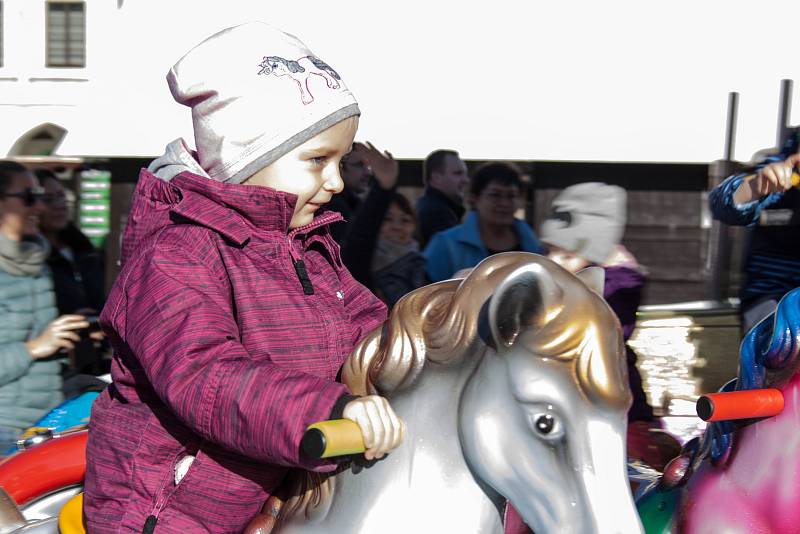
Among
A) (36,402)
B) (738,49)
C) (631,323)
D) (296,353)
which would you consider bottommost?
(36,402)

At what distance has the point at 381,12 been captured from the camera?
8.62m

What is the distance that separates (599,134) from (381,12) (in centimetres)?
227

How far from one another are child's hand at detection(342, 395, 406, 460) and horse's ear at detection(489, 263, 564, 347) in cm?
18

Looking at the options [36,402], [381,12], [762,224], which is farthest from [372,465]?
[381,12]

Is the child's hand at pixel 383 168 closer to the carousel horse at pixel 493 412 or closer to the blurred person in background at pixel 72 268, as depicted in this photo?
the blurred person in background at pixel 72 268

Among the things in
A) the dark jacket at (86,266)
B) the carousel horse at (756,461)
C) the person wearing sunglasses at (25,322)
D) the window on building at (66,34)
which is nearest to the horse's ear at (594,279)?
the carousel horse at (756,461)

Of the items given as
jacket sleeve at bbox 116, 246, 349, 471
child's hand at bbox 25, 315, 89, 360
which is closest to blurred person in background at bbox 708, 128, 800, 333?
jacket sleeve at bbox 116, 246, 349, 471

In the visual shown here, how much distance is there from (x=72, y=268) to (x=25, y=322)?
0.97m

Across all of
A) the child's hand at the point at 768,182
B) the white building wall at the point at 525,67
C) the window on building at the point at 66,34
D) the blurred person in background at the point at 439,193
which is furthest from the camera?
the window on building at the point at 66,34

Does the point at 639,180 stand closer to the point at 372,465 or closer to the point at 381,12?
the point at 381,12

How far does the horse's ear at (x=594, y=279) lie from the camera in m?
1.44

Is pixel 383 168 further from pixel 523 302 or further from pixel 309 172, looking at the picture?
pixel 523 302

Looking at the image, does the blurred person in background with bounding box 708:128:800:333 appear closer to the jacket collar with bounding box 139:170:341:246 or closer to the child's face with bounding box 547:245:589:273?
the child's face with bounding box 547:245:589:273

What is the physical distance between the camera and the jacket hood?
1531 mm
